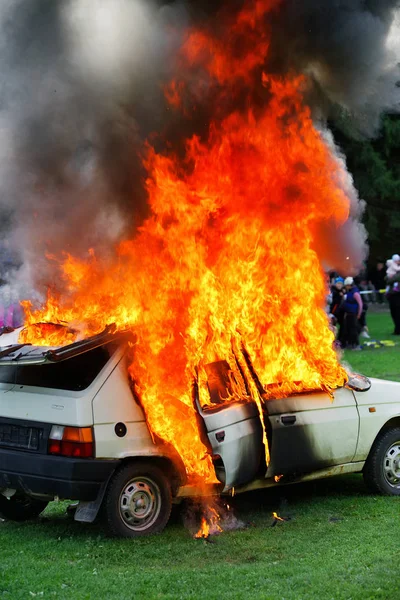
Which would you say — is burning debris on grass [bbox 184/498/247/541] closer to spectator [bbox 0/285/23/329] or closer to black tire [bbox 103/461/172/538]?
black tire [bbox 103/461/172/538]

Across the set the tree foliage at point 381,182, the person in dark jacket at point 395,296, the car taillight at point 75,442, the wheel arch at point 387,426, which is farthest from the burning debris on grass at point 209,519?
the tree foliage at point 381,182

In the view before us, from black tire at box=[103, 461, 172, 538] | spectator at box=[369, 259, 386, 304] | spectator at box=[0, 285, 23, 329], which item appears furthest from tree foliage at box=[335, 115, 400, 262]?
black tire at box=[103, 461, 172, 538]

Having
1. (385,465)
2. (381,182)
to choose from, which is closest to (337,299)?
(381,182)

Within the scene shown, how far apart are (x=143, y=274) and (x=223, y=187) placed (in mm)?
1325

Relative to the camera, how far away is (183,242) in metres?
7.84

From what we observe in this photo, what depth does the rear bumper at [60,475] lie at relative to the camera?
6586 mm

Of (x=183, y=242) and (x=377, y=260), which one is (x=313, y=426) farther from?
(x=377, y=260)

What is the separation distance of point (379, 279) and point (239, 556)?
31327 mm

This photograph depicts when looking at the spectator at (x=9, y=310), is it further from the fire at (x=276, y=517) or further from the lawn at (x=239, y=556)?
the fire at (x=276, y=517)

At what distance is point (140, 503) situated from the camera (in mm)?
6945

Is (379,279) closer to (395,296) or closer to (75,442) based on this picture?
(395,296)

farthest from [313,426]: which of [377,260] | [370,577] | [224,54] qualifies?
[377,260]

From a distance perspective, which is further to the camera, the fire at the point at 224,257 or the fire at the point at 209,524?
the fire at the point at 224,257

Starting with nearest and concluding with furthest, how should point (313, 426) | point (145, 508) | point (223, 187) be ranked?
1. point (145, 508)
2. point (313, 426)
3. point (223, 187)
